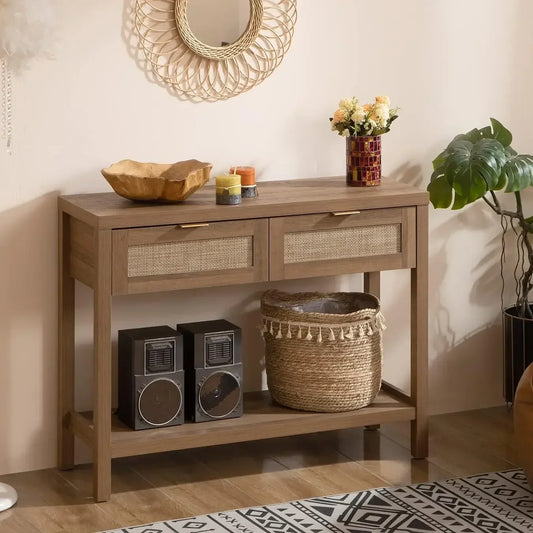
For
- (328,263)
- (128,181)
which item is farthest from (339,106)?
(128,181)

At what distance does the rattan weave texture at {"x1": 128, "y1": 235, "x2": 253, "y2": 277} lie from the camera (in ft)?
11.5

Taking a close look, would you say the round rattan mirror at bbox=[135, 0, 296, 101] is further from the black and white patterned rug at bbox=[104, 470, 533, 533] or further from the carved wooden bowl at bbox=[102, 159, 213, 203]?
the black and white patterned rug at bbox=[104, 470, 533, 533]

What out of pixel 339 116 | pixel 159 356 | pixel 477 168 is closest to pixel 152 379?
pixel 159 356

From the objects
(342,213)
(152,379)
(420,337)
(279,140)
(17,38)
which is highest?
(17,38)

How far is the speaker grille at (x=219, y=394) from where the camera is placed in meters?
3.81

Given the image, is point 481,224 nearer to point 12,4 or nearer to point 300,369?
point 300,369

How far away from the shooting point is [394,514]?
3.53m

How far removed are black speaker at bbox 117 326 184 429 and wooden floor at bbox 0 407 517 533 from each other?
8.4 inches

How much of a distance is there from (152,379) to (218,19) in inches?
47.4

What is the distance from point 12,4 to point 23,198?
61 centimetres

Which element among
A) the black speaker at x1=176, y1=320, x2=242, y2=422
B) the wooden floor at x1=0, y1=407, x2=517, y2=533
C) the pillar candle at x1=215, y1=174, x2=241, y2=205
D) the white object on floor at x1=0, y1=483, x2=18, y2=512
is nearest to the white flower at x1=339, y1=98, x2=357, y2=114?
the pillar candle at x1=215, y1=174, x2=241, y2=205

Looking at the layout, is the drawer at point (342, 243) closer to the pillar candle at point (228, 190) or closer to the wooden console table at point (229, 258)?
the wooden console table at point (229, 258)

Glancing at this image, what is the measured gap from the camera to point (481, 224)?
4488mm

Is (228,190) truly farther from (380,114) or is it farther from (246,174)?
(380,114)
